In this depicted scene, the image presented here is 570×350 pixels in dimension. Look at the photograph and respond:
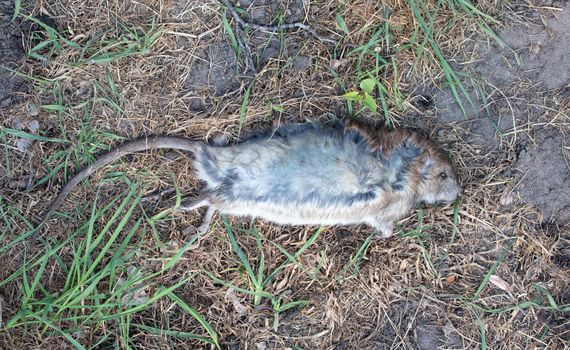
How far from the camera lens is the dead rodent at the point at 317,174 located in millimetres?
3100

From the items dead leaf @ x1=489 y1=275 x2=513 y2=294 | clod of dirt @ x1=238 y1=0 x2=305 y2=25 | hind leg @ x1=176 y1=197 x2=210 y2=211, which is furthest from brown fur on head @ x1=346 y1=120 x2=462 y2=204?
hind leg @ x1=176 y1=197 x2=210 y2=211

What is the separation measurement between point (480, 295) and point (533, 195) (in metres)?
0.74

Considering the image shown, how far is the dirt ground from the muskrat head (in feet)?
0.63

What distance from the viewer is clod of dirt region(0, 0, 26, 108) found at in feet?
11.1

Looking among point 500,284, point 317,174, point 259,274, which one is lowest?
point 500,284

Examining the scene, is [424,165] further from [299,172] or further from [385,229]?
[299,172]

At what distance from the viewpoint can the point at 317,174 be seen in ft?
10.1

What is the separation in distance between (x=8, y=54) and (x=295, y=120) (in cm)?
186

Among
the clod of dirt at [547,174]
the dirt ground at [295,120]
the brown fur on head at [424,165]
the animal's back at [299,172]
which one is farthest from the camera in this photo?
the clod of dirt at [547,174]

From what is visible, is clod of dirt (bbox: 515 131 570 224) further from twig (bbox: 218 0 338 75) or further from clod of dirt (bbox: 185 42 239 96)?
clod of dirt (bbox: 185 42 239 96)

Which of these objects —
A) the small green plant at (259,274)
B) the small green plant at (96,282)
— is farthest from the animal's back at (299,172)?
the small green plant at (96,282)

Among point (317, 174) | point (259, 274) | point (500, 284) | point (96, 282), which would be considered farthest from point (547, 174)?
point (96, 282)

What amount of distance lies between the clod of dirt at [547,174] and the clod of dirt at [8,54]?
3286mm

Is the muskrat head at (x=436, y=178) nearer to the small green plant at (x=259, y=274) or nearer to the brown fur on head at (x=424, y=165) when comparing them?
the brown fur on head at (x=424, y=165)
